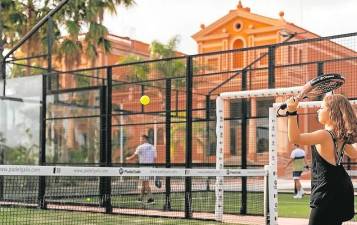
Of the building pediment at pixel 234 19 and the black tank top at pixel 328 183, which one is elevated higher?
the building pediment at pixel 234 19

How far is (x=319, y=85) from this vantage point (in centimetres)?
487

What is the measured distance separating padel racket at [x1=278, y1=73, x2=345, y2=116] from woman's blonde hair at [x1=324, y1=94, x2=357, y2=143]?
0.49ft

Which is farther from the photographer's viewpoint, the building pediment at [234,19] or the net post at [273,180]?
the building pediment at [234,19]

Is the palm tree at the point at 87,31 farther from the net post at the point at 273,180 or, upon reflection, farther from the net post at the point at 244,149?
the net post at the point at 273,180

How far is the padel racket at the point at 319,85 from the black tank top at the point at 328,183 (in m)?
0.37

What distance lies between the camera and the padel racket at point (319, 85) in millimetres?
4719

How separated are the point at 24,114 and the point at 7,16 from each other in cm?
964

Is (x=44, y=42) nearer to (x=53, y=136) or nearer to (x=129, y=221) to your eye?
(x=53, y=136)

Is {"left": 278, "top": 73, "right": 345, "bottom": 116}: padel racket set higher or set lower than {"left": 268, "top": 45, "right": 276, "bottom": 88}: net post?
lower

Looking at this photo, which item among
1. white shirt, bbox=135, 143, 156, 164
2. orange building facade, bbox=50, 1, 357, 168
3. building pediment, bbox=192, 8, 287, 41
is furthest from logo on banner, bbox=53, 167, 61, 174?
building pediment, bbox=192, 8, 287, 41

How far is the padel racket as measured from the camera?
4719 mm

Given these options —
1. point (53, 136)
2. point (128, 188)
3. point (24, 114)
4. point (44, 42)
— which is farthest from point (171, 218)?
point (44, 42)

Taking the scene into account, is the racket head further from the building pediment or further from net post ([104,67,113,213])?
the building pediment

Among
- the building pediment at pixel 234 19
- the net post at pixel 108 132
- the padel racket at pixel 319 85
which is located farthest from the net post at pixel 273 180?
the building pediment at pixel 234 19
